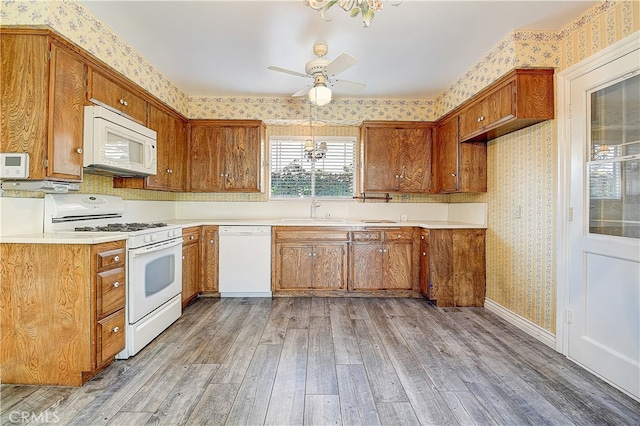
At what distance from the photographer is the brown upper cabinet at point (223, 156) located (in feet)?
13.0

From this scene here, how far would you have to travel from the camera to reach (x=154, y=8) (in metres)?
2.24

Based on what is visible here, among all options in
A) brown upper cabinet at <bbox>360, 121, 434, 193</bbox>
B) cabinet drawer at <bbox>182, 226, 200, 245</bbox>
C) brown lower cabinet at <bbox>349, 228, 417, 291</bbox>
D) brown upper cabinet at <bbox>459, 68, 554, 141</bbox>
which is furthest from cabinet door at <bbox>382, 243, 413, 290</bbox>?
cabinet drawer at <bbox>182, 226, 200, 245</bbox>

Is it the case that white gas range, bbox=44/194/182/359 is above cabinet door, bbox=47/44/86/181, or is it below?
below

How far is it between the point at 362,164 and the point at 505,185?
68.9 inches

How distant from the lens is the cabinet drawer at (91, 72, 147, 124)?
2338 mm

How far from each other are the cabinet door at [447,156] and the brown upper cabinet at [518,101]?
0.62 meters

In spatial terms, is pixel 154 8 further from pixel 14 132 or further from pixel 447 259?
pixel 447 259

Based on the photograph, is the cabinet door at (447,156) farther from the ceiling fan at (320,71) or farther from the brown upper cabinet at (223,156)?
the brown upper cabinet at (223,156)

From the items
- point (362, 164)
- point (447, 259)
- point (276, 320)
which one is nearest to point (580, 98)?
point (447, 259)

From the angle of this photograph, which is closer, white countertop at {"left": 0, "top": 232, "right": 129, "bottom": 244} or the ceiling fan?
white countertop at {"left": 0, "top": 232, "right": 129, "bottom": 244}

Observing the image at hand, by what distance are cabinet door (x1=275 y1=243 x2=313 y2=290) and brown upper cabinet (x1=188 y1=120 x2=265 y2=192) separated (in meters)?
1.06

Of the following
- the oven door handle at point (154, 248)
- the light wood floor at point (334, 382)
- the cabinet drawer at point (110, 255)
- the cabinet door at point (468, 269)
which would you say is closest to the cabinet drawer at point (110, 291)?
the cabinet drawer at point (110, 255)

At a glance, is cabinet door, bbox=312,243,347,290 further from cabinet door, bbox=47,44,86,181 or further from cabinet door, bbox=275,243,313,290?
cabinet door, bbox=47,44,86,181

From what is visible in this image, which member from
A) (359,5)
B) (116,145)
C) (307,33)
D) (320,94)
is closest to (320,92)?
(320,94)
